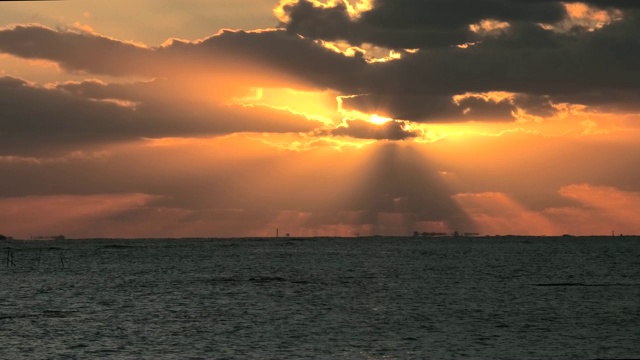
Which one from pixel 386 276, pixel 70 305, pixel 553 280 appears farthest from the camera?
pixel 386 276

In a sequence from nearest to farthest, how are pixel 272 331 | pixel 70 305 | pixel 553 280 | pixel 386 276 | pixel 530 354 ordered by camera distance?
pixel 530 354 < pixel 272 331 < pixel 70 305 < pixel 553 280 < pixel 386 276

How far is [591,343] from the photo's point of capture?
→ 60469 millimetres

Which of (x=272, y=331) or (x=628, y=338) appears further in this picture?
(x=272, y=331)

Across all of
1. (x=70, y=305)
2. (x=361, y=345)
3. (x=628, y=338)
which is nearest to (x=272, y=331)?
(x=361, y=345)

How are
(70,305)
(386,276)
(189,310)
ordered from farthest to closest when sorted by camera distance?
(386,276), (70,305), (189,310)

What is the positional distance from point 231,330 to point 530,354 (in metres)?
25.5

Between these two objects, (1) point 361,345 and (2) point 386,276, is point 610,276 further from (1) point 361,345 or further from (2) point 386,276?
(1) point 361,345

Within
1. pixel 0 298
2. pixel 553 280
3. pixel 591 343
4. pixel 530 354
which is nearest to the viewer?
pixel 530 354

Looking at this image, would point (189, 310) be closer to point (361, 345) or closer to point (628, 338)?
point (361, 345)

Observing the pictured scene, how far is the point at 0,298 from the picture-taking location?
4203 inches

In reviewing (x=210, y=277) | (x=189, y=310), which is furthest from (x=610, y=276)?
(x=189, y=310)

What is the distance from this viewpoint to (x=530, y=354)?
5647 centimetres

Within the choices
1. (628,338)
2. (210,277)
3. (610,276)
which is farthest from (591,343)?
(210,277)

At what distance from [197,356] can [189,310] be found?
→ 3275 centimetres
